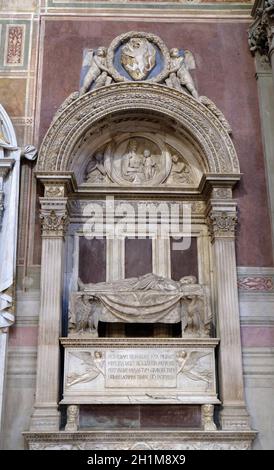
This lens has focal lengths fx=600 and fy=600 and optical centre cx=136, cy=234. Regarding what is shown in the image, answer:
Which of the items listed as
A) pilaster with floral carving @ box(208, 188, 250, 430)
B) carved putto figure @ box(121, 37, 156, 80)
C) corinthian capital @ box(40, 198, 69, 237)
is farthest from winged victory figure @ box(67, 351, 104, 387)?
carved putto figure @ box(121, 37, 156, 80)

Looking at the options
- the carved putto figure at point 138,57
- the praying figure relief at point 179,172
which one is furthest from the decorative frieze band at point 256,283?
the carved putto figure at point 138,57

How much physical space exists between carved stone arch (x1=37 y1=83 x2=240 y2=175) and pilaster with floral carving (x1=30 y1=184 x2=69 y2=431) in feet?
2.42

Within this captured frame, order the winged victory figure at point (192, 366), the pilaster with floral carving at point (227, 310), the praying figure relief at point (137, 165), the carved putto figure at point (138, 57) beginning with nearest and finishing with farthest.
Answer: the pilaster with floral carving at point (227, 310) < the winged victory figure at point (192, 366) < the carved putto figure at point (138, 57) < the praying figure relief at point (137, 165)

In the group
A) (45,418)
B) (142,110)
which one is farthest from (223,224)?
(45,418)

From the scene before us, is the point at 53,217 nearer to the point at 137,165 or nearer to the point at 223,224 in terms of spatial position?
the point at 137,165

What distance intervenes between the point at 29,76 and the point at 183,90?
10.1 ft

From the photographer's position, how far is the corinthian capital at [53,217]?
10.9m

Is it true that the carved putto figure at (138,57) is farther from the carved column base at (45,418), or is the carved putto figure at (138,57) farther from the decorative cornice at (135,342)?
the carved column base at (45,418)

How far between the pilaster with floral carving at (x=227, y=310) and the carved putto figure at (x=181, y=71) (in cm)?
229

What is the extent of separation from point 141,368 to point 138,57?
Result: 6.18 meters

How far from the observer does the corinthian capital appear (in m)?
10.9

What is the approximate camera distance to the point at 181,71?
12.0 m

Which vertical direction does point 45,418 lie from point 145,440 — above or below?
above
